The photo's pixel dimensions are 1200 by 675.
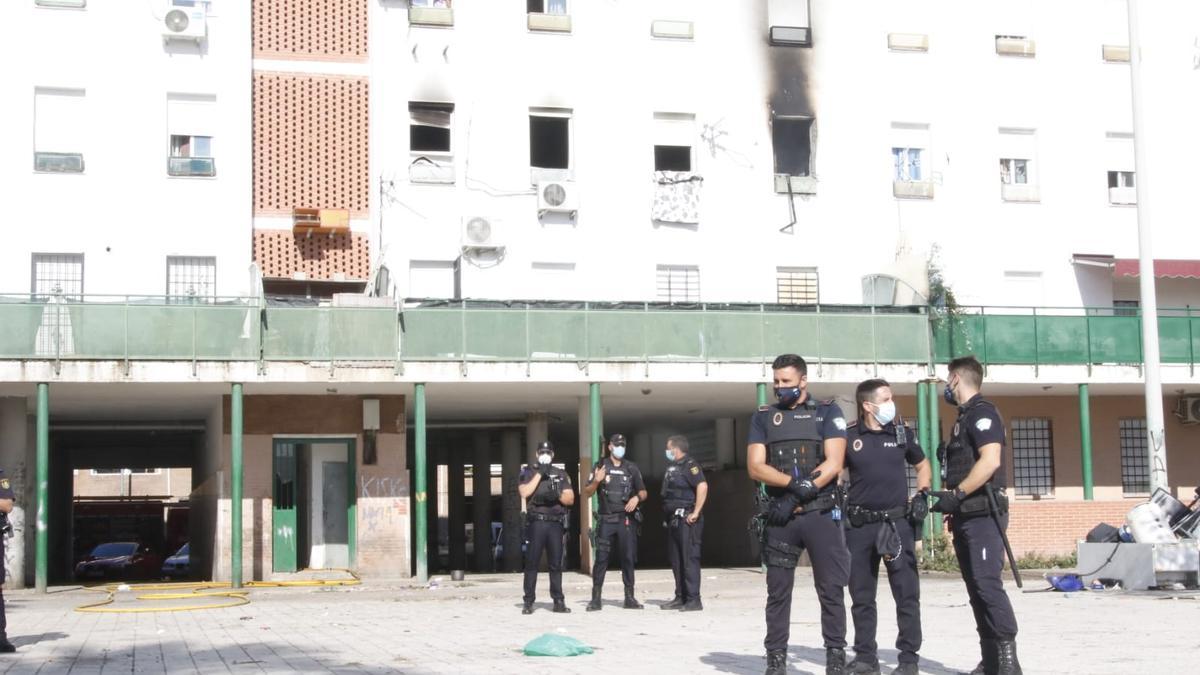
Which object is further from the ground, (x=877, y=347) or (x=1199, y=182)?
(x=1199, y=182)

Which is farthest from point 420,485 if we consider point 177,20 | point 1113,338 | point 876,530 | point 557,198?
point 876,530

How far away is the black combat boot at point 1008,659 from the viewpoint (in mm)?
9578

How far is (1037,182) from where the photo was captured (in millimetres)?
33031

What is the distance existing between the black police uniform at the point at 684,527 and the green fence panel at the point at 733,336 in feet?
32.4

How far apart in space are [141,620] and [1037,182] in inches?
885

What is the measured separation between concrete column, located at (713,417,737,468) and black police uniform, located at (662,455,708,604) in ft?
50.6

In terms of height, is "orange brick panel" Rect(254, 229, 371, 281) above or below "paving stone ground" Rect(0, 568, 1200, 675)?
above

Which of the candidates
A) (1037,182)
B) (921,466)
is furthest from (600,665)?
(1037,182)

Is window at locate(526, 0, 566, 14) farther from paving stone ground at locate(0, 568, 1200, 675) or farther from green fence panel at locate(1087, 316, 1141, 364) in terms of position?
paving stone ground at locate(0, 568, 1200, 675)

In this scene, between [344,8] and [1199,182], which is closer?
[344,8]

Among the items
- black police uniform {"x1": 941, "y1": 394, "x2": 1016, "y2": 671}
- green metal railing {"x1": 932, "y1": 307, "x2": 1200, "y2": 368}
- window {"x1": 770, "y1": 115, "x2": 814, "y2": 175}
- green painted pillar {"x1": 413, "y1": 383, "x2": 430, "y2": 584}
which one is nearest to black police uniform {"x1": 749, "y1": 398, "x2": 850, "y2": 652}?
black police uniform {"x1": 941, "y1": 394, "x2": 1016, "y2": 671}

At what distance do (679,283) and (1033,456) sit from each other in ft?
27.9

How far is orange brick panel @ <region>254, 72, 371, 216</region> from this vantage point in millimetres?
29172

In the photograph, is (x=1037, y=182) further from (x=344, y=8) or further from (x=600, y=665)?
(x=600, y=665)
